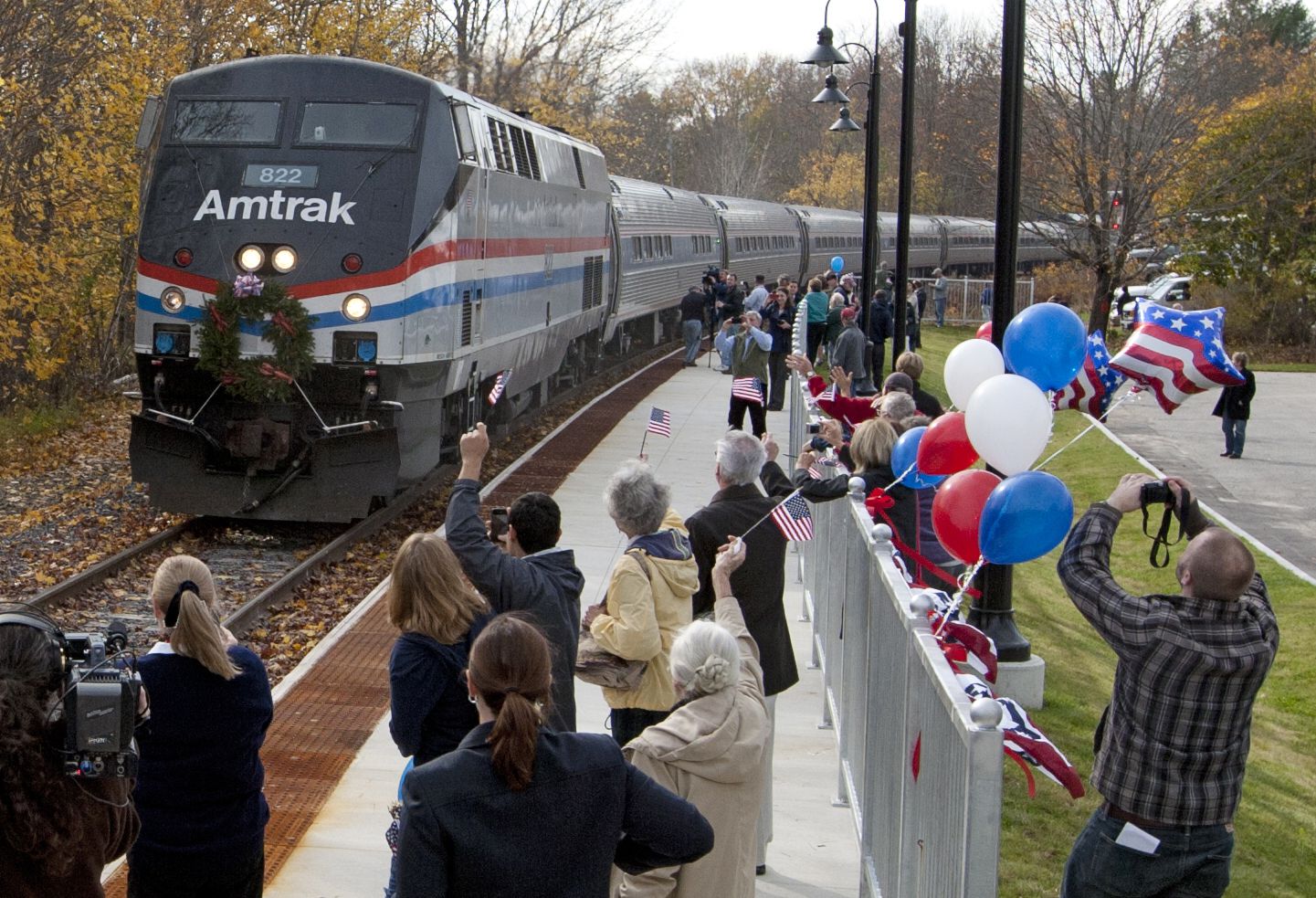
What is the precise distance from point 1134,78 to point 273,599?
83.9 feet

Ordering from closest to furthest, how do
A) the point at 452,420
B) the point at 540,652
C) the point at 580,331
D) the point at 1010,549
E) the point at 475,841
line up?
the point at 475,841
the point at 540,652
the point at 1010,549
the point at 452,420
the point at 580,331

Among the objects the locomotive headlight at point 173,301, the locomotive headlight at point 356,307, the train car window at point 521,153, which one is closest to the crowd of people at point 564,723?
the locomotive headlight at point 356,307

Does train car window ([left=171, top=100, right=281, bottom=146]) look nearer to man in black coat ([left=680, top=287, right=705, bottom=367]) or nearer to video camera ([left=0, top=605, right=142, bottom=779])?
video camera ([left=0, top=605, right=142, bottom=779])

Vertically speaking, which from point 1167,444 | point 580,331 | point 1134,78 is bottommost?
point 1167,444

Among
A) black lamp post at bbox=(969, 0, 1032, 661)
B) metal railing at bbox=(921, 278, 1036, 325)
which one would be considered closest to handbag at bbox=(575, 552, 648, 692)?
black lamp post at bbox=(969, 0, 1032, 661)

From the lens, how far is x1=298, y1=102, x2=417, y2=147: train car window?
13.2 metres

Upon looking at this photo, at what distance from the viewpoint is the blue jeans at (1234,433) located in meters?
22.0

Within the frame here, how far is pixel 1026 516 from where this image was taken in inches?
226

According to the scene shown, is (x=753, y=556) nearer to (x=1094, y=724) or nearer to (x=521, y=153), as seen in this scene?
(x=1094, y=724)

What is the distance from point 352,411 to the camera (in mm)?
12992

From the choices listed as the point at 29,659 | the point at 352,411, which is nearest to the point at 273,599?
the point at 352,411

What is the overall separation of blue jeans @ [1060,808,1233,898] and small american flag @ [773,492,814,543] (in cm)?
201

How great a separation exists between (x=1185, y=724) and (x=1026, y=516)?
112 centimetres

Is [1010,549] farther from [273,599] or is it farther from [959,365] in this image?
[273,599]
